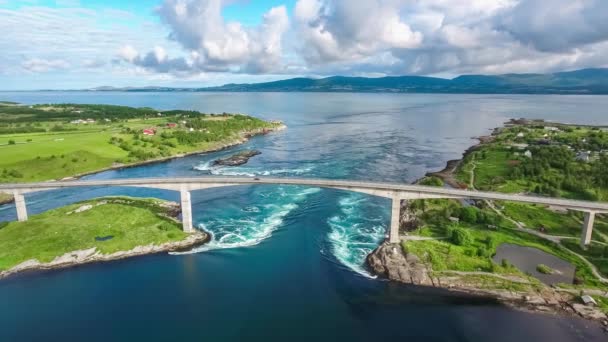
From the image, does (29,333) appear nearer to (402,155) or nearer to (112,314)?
(112,314)

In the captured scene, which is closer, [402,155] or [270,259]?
[270,259]

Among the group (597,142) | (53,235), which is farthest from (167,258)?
(597,142)

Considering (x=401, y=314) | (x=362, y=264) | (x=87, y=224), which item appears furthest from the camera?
(x=87, y=224)

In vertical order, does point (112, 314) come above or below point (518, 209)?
below

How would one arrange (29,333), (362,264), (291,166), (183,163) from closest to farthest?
(29,333) → (362,264) → (291,166) → (183,163)

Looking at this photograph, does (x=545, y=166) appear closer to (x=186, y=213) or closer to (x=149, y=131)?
(x=186, y=213)

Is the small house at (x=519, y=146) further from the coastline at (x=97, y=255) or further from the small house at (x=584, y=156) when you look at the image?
the coastline at (x=97, y=255)

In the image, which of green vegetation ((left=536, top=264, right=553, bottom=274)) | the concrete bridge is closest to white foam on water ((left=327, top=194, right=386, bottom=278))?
the concrete bridge
